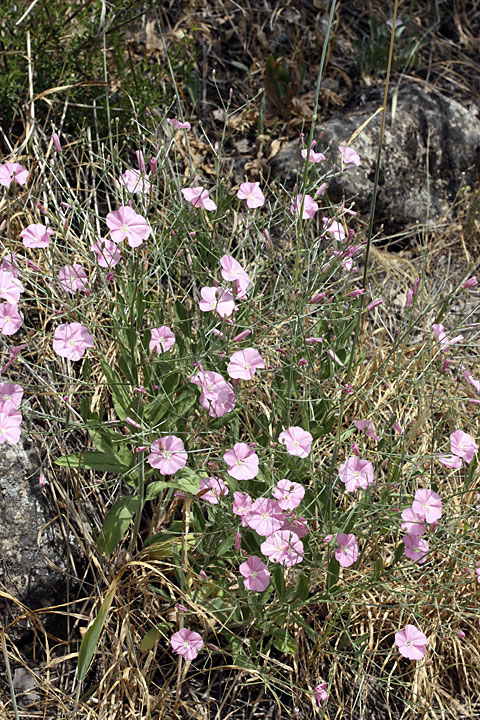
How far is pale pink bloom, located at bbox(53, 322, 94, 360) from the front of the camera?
1723 mm

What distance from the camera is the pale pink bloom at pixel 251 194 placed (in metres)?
2.05

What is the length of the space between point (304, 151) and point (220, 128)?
1.36 meters

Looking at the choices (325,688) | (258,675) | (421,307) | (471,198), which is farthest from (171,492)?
(471,198)

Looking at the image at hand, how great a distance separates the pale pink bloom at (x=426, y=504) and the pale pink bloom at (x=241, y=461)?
431 millimetres

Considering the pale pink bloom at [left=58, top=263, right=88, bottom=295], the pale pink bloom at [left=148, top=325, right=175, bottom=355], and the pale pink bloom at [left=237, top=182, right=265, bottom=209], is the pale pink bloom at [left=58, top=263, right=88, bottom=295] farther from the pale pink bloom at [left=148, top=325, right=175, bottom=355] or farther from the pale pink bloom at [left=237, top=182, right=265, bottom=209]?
the pale pink bloom at [left=237, top=182, right=265, bottom=209]

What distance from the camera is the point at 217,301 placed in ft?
5.74

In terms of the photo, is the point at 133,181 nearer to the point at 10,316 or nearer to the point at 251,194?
the point at 251,194

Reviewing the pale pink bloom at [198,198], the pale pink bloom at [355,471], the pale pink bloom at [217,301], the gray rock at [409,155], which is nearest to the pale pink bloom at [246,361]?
the pale pink bloom at [217,301]

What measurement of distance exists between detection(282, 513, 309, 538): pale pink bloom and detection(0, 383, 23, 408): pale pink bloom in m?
0.73

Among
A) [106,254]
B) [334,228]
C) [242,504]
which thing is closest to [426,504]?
[242,504]

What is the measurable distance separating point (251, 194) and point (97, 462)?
2.99ft

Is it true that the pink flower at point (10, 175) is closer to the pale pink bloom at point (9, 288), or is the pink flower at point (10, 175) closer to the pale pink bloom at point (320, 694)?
the pale pink bloom at point (9, 288)

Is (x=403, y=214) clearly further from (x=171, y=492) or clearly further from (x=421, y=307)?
(x=171, y=492)

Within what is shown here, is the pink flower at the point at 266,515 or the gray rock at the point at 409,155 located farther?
the gray rock at the point at 409,155
